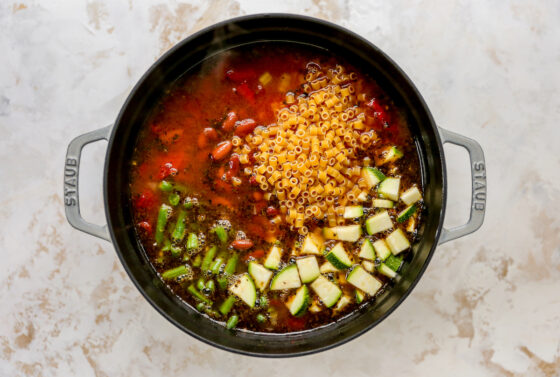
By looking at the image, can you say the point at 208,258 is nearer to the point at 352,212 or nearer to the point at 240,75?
the point at 352,212

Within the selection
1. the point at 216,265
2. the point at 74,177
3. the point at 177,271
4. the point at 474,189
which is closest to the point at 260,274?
the point at 216,265

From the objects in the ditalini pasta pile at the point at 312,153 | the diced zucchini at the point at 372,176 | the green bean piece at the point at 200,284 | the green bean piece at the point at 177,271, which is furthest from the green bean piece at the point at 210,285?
the diced zucchini at the point at 372,176

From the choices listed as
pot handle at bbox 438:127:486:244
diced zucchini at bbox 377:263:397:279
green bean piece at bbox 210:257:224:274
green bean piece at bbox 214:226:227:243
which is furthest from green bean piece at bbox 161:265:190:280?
pot handle at bbox 438:127:486:244

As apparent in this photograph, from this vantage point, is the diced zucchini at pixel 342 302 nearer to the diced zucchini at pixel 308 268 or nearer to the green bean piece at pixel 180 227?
the diced zucchini at pixel 308 268

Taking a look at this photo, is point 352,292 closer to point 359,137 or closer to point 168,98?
point 359,137

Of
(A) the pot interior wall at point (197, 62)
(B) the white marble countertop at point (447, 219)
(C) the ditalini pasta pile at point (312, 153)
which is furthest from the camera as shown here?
(B) the white marble countertop at point (447, 219)

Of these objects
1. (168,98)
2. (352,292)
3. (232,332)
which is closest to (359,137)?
(352,292)
